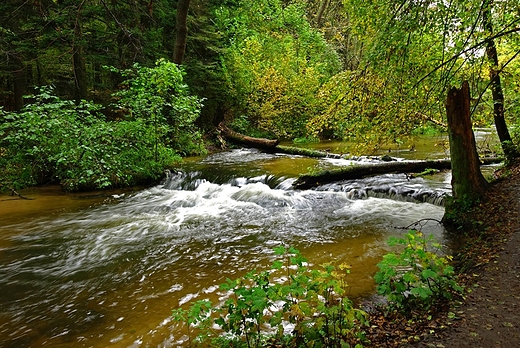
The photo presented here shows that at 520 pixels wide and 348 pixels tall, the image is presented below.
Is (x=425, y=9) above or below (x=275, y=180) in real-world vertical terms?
above

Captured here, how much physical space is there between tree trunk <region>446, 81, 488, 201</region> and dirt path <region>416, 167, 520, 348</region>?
2.02 ft

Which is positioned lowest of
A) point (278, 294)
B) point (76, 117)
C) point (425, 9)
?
point (278, 294)

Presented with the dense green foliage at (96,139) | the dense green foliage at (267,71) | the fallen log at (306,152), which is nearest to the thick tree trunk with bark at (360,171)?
the fallen log at (306,152)

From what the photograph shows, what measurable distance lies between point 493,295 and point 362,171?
737cm

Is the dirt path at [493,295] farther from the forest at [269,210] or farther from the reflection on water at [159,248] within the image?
the reflection on water at [159,248]

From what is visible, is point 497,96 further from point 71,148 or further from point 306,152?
point 71,148

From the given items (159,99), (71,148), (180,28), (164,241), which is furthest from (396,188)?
(180,28)

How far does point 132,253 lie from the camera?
588 cm

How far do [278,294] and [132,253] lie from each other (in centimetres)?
406

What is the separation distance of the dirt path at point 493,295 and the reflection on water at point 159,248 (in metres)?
1.26

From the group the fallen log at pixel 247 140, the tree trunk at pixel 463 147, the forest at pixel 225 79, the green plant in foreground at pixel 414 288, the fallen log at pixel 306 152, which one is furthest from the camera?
the fallen log at pixel 247 140

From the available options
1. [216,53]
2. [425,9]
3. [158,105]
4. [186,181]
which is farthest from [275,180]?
[216,53]

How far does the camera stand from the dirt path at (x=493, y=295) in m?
2.53

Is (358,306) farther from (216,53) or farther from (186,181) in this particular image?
(216,53)
